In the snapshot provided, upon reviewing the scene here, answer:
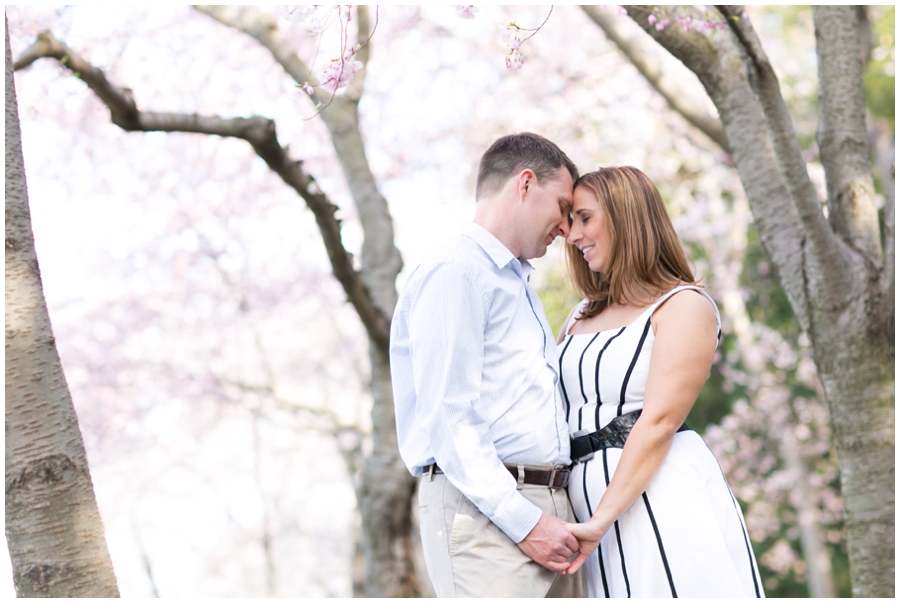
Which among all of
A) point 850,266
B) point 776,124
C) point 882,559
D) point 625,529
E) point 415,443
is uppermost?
point 776,124

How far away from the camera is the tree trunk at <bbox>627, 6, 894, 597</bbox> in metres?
3.11

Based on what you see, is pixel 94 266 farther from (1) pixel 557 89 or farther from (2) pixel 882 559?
(2) pixel 882 559

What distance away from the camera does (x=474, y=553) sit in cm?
205

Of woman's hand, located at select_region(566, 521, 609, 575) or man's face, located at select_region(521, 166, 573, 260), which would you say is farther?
man's face, located at select_region(521, 166, 573, 260)

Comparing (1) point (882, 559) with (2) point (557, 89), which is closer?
(1) point (882, 559)

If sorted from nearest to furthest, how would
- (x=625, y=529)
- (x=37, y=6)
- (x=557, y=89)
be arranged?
(x=625, y=529), (x=37, y=6), (x=557, y=89)

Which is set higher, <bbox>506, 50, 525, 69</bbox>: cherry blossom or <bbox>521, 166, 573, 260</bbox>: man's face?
<bbox>506, 50, 525, 69</bbox>: cherry blossom

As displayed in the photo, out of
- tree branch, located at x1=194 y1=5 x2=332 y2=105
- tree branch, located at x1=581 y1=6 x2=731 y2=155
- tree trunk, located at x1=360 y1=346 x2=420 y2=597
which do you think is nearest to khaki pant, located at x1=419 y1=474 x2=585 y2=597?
tree trunk, located at x1=360 y1=346 x2=420 y2=597

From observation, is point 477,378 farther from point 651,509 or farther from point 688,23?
point 688,23

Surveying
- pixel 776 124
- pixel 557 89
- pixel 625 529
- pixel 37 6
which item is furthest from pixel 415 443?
pixel 557 89

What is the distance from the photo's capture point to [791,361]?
30.6 feet

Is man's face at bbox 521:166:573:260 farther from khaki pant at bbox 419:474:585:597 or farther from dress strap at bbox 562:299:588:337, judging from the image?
khaki pant at bbox 419:474:585:597

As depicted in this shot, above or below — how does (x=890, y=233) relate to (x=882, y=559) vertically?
above

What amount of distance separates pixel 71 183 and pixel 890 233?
28.7 ft
